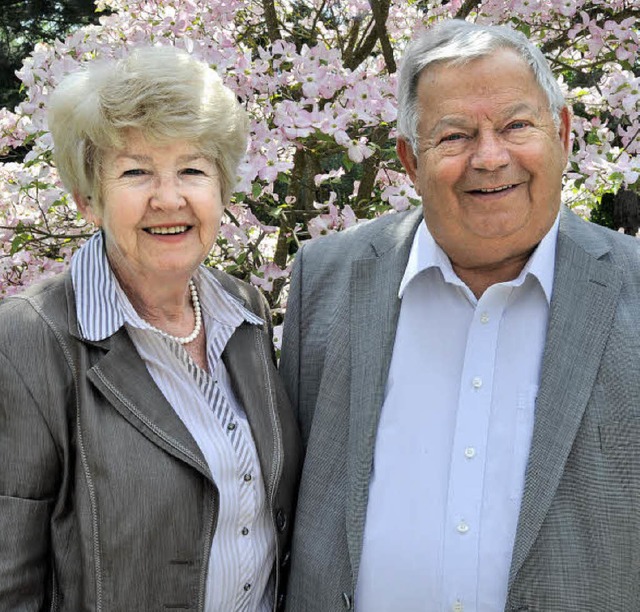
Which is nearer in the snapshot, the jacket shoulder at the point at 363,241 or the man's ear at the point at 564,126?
the man's ear at the point at 564,126

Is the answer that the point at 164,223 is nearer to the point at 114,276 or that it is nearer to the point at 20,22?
the point at 114,276

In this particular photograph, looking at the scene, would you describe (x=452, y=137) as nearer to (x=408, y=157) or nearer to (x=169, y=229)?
(x=408, y=157)

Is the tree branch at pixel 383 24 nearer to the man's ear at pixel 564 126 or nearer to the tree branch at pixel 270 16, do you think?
the tree branch at pixel 270 16

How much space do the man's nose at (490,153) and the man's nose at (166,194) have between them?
2.42 feet

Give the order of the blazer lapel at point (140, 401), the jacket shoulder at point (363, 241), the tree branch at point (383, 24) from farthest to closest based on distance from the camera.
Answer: the tree branch at point (383, 24)
the jacket shoulder at point (363, 241)
the blazer lapel at point (140, 401)

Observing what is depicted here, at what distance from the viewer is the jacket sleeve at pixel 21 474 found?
1764 millimetres

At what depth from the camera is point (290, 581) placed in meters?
2.17

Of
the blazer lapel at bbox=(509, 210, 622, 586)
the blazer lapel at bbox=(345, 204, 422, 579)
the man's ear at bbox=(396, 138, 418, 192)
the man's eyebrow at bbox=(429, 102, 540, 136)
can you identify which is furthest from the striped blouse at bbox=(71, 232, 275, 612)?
the man's eyebrow at bbox=(429, 102, 540, 136)

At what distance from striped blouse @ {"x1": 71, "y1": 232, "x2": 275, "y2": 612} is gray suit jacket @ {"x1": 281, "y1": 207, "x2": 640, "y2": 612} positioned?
0.14 metres

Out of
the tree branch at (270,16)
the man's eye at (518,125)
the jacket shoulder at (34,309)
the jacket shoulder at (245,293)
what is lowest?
the jacket shoulder at (34,309)

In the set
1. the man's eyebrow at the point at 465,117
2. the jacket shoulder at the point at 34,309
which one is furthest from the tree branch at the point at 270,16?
the jacket shoulder at the point at 34,309

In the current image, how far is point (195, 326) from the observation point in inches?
87.4

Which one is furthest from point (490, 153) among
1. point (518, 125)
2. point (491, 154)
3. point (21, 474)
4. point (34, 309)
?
point (21, 474)

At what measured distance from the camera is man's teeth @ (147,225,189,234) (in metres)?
2.03
